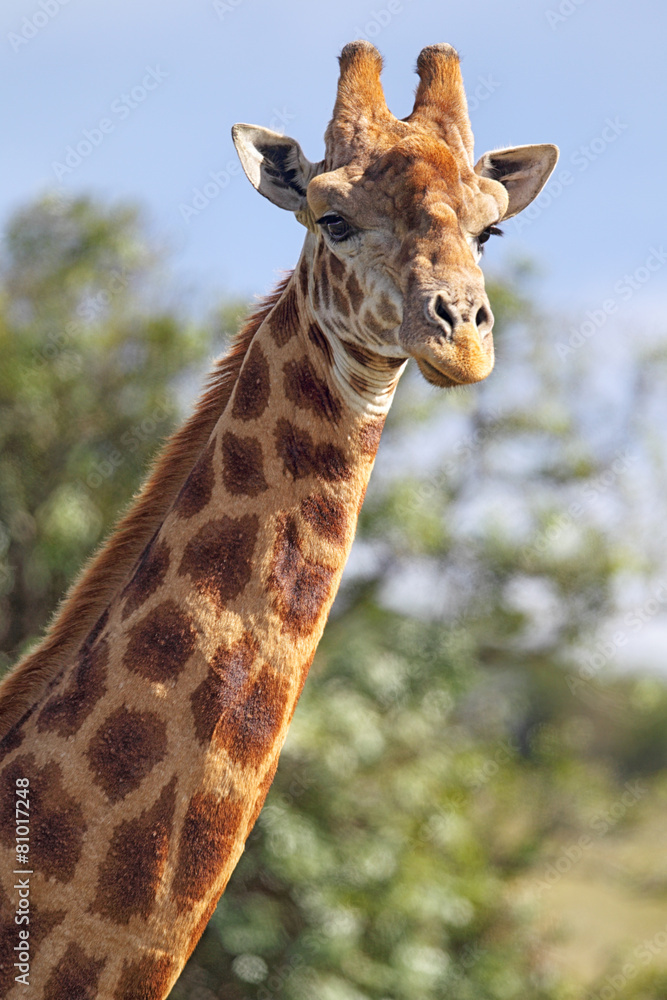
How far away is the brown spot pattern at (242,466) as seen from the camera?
363cm

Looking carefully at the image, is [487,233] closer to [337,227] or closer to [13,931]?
[337,227]

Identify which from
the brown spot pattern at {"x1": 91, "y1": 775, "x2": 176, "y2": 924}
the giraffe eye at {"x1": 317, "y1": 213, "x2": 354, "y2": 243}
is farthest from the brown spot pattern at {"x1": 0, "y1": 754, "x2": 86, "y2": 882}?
the giraffe eye at {"x1": 317, "y1": 213, "x2": 354, "y2": 243}

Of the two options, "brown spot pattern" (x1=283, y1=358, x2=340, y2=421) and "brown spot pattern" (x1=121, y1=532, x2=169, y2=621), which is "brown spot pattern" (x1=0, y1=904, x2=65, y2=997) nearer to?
"brown spot pattern" (x1=121, y1=532, x2=169, y2=621)

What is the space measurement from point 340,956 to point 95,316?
1024 cm

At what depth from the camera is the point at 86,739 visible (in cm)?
340

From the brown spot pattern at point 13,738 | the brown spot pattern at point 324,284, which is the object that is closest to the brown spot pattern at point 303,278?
the brown spot pattern at point 324,284

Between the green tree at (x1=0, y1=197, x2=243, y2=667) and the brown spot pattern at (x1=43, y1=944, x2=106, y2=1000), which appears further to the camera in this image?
the green tree at (x1=0, y1=197, x2=243, y2=667)

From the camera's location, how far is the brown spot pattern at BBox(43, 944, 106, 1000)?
326 cm

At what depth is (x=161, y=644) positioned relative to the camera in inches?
136

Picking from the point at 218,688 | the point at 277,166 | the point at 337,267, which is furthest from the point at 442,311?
the point at 218,688

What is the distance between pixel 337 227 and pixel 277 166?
0.63m

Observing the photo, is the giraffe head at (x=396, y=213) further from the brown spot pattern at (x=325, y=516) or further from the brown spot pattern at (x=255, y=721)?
the brown spot pattern at (x=255, y=721)

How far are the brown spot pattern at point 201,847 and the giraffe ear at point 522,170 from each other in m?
2.84

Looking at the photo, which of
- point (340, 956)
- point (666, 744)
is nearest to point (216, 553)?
point (340, 956)
